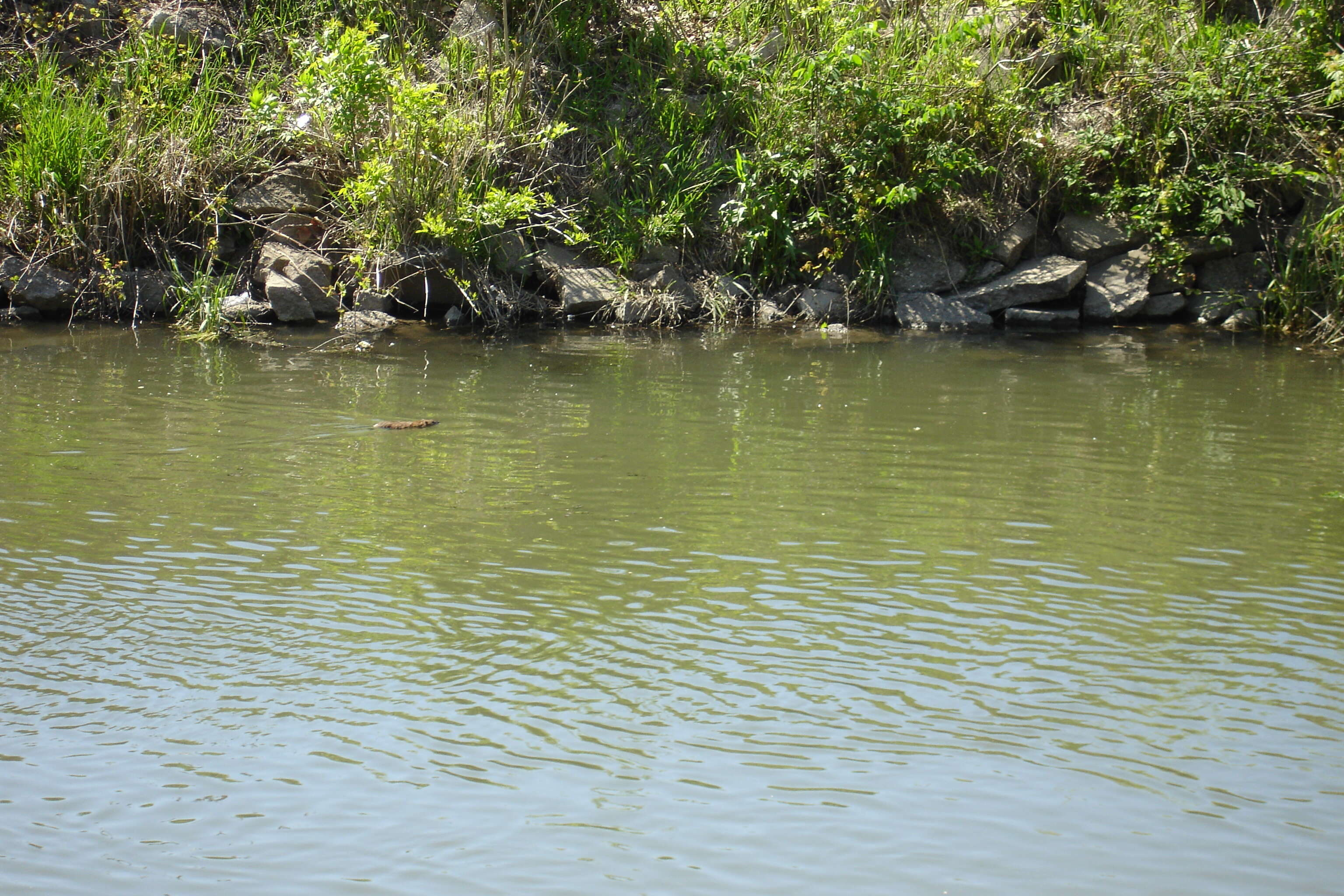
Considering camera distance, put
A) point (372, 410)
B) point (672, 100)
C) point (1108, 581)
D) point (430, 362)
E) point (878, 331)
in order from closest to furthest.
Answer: point (1108, 581) < point (372, 410) < point (430, 362) < point (878, 331) < point (672, 100)

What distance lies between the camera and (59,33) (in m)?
11.8

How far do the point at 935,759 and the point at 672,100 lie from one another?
9.27m

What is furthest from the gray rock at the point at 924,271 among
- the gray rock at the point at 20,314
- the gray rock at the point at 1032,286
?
the gray rock at the point at 20,314

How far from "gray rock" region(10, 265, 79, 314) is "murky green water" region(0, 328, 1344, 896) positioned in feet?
12.2

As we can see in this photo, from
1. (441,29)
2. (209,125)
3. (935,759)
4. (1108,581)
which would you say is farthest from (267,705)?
(441,29)

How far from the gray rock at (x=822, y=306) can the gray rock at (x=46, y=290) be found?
20.1 feet

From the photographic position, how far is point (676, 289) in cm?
1087

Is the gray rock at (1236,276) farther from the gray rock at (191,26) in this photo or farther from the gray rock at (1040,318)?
the gray rock at (191,26)

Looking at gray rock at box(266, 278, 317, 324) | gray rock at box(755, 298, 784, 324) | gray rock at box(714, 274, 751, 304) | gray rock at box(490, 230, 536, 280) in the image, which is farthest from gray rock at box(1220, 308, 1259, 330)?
gray rock at box(266, 278, 317, 324)

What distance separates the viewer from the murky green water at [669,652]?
9.04ft

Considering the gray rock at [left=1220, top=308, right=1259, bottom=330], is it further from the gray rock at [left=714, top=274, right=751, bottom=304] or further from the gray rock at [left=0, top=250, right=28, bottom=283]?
the gray rock at [left=0, top=250, right=28, bottom=283]

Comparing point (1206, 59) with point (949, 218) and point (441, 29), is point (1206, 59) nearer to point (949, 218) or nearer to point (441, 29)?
point (949, 218)

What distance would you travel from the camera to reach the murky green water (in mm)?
2754

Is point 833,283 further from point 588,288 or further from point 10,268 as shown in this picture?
point 10,268
